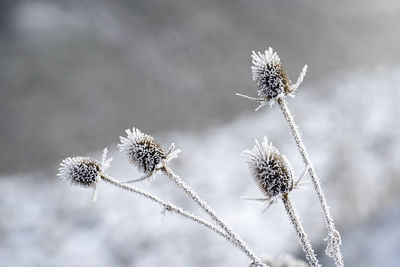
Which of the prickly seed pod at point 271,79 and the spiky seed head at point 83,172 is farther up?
the prickly seed pod at point 271,79

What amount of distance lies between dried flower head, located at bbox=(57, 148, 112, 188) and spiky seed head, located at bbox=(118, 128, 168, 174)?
4 centimetres

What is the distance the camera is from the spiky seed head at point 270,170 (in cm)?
63

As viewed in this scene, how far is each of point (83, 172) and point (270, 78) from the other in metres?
0.30

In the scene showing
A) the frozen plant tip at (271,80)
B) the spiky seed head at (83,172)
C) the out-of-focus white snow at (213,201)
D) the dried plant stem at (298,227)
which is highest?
the out-of-focus white snow at (213,201)

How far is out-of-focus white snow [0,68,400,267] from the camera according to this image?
6.09ft

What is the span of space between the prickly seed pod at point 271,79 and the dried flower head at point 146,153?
154mm

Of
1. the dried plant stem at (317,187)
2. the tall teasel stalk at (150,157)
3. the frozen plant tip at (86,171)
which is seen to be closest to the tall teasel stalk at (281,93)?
the dried plant stem at (317,187)

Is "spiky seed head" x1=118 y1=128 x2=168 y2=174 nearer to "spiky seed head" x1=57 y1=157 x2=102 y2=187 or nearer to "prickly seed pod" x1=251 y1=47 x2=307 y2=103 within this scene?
"spiky seed head" x1=57 y1=157 x2=102 y2=187

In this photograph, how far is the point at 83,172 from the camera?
0.67m

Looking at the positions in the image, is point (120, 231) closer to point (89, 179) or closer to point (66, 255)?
point (66, 255)

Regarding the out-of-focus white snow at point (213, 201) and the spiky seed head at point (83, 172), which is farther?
the out-of-focus white snow at point (213, 201)

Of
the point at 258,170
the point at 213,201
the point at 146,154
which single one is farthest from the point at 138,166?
the point at 213,201

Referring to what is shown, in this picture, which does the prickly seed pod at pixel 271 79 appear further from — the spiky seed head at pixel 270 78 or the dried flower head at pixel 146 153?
the dried flower head at pixel 146 153

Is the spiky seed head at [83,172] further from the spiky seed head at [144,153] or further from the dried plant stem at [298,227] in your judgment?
the dried plant stem at [298,227]
